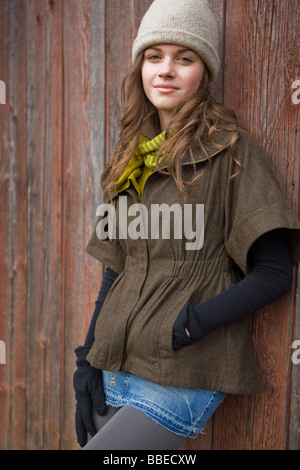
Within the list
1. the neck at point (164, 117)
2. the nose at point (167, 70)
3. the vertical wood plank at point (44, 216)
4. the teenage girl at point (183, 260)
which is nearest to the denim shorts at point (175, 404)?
the teenage girl at point (183, 260)

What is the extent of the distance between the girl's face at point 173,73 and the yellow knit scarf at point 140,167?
13cm

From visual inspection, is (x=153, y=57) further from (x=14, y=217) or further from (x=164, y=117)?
(x=14, y=217)

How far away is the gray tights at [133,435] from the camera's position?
1338 millimetres

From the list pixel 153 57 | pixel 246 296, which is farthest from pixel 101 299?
pixel 153 57

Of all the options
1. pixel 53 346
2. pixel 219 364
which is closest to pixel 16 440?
Result: pixel 53 346

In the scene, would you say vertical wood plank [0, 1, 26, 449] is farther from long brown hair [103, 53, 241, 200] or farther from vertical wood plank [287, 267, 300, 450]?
vertical wood plank [287, 267, 300, 450]

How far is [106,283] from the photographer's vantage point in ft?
5.75

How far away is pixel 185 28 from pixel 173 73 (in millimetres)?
128

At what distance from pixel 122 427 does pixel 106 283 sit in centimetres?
54

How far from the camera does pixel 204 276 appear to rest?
4.67 ft

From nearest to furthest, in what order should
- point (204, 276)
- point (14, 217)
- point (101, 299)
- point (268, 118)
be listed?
point (204, 276)
point (268, 118)
point (101, 299)
point (14, 217)

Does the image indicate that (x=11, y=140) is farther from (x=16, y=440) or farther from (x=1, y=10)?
(x=16, y=440)

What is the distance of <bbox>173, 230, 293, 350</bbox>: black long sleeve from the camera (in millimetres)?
1317

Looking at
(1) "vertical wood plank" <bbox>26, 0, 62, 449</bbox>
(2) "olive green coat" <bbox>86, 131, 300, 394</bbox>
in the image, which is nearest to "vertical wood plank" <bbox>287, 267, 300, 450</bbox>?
(2) "olive green coat" <bbox>86, 131, 300, 394</bbox>
